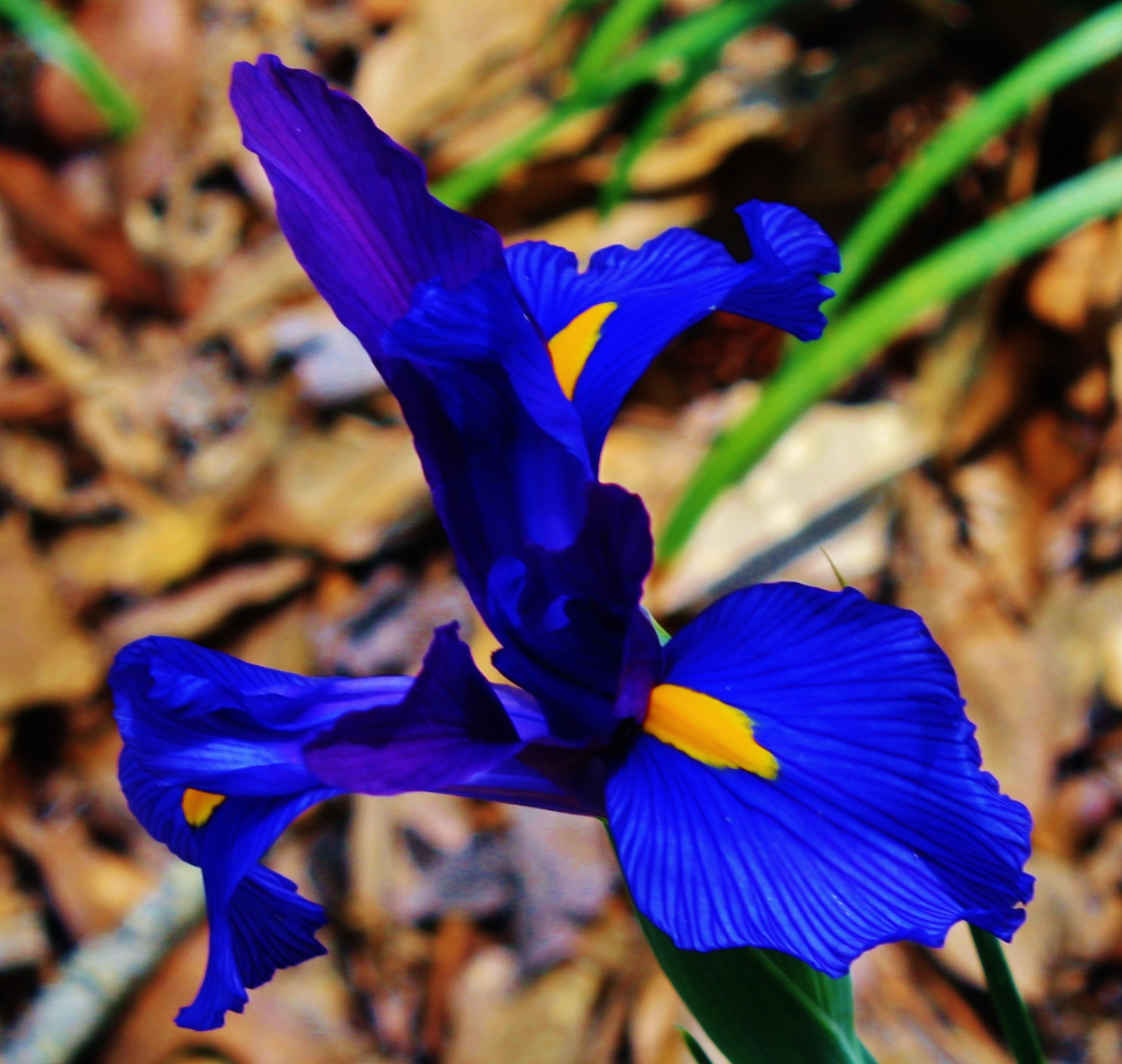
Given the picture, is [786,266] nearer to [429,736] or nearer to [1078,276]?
[429,736]

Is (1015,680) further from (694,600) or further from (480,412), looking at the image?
(480,412)

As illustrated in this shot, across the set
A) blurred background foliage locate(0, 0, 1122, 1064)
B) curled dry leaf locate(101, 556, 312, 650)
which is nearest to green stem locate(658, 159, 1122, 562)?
blurred background foliage locate(0, 0, 1122, 1064)

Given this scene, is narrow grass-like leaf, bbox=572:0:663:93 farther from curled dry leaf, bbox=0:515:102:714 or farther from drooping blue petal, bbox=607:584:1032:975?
drooping blue petal, bbox=607:584:1032:975

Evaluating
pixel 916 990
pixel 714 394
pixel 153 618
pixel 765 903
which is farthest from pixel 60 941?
pixel 765 903

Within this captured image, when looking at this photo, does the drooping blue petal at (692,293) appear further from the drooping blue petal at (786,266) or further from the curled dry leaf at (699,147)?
the curled dry leaf at (699,147)

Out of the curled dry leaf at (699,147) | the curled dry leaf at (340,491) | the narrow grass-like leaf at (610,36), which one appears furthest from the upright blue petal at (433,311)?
the curled dry leaf at (699,147)
